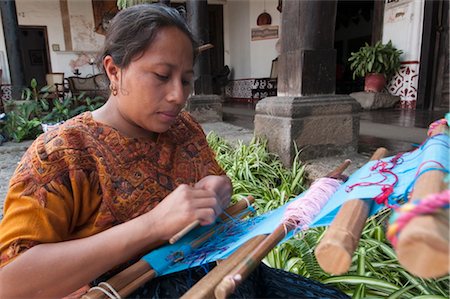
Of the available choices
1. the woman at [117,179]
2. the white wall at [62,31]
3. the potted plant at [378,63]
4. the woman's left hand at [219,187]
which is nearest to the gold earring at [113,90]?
the woman at [117,179]

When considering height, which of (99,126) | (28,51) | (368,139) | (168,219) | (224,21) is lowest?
(368,139)

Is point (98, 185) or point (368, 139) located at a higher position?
point (98, 185)

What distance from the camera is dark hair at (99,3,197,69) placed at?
83 cm

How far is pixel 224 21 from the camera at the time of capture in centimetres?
1023

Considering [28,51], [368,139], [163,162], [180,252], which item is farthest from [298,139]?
[28,51]

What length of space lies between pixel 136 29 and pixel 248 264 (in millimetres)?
641

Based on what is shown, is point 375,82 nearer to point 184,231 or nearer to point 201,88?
point 201,88

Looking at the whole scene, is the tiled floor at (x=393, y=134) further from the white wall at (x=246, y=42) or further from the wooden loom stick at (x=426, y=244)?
the white wall at (x=246, y=42)

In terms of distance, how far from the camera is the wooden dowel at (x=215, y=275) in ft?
1.85

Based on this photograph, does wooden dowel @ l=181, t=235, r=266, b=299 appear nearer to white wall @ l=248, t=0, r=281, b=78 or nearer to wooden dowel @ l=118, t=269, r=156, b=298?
wooden dowel @ l=118, t=269, r=156, b=298

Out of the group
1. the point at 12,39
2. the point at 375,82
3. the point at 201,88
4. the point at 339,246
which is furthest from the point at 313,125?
the point at 12,39

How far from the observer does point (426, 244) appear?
0.32 metres

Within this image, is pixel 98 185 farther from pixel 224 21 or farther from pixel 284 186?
pixel 224 21

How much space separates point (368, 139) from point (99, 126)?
2783 mm
